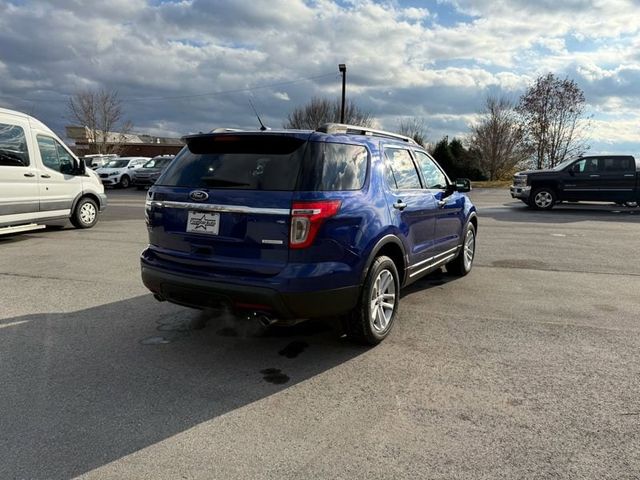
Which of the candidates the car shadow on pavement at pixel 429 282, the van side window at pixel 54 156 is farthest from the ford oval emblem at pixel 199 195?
the van side window at pixel 54 156

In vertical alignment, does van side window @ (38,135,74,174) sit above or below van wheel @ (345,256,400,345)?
above

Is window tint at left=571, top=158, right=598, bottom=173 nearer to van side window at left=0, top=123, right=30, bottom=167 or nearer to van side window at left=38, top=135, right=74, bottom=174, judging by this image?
van side window at left=38, top=135, right=74, bottom=174

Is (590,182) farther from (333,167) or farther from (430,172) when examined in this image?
(333,167)

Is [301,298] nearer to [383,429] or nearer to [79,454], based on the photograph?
[383,429]

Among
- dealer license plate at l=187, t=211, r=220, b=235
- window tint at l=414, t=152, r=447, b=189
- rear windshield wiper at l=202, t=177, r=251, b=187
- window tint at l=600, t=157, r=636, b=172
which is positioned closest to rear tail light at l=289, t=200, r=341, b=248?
rear windshield wiper at l=202, t=177, r=251, b=187

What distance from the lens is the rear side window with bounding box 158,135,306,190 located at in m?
3.77

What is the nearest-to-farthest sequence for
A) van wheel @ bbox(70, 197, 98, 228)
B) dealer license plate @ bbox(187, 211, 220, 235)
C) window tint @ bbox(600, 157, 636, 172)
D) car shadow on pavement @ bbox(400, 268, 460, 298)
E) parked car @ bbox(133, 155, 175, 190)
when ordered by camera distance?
dealer license plate @ bbox(187, 211, 220, 235) < car shadow on pavement @ bbox(400, 268, 460, 298) < van wheel @ bbox(70, 197, 98, 228) < window tint @ bbox(600, 157, 636, 172) < parked car @ bbox(133, 155, 175, 190)

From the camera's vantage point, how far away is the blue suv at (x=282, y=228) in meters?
3.64

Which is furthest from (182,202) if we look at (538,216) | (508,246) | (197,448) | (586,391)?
(538,216)

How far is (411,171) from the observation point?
17.4 feet

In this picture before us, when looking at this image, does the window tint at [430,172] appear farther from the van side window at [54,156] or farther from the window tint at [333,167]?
the van side window at [54,156]

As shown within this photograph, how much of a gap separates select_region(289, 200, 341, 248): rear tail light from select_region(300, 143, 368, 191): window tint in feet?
0.50

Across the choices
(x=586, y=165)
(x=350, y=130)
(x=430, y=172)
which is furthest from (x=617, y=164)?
(x=350, y=130)

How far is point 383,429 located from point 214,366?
151 cm
